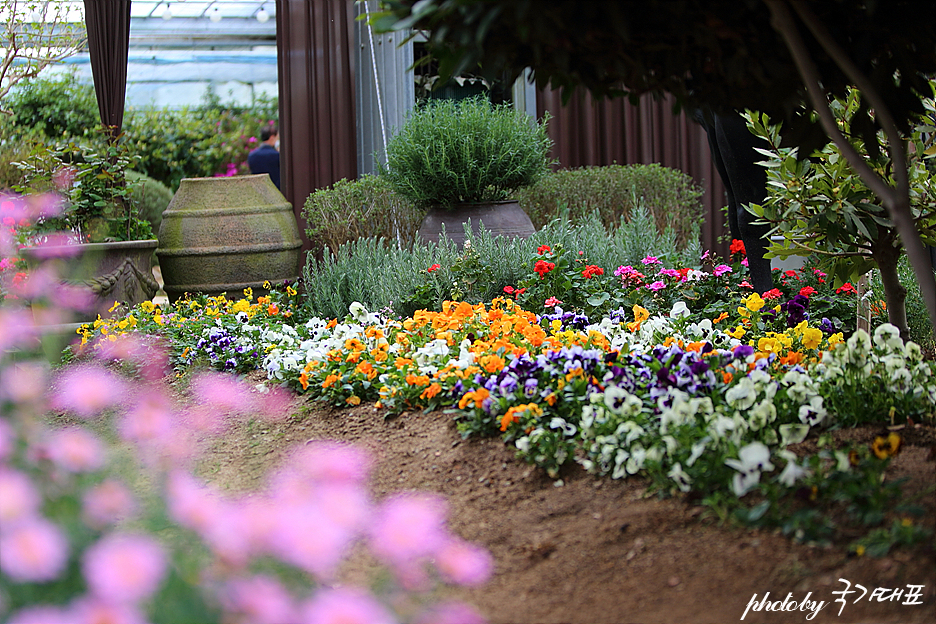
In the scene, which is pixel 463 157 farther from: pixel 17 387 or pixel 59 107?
pixel 59 107

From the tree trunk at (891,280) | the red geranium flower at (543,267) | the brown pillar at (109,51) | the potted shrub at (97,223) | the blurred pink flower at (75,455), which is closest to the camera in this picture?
the blurred pink flower at (75,455)

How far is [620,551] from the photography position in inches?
66.8

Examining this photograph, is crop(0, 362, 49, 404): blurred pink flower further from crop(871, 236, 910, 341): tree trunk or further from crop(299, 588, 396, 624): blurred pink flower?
crop(871, 236, 910, 341): tree trunk

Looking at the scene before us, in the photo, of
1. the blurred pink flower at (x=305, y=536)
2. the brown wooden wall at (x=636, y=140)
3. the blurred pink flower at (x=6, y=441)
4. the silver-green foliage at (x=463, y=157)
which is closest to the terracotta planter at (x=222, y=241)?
the silver-green foliage at (x=463, y=157)

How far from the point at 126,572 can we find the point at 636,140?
7.36 metres

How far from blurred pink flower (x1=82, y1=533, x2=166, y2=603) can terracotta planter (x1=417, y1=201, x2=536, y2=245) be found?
398cm

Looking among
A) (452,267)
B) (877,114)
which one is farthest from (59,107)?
→ (877,114)

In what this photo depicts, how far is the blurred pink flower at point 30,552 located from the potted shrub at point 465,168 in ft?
12.9

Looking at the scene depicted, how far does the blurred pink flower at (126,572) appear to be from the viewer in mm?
893

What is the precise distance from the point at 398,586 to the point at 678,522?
0.79 m

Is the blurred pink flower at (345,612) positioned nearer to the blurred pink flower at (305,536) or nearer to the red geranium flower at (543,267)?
the blurred pink flower at (305,536)

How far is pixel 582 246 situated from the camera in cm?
458

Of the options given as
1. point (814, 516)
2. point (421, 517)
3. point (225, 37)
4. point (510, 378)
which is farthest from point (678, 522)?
point (225, 37)

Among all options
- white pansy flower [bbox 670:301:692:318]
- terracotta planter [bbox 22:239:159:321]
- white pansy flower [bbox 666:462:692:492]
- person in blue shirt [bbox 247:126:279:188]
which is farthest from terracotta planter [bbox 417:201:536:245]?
person in blue shirt [bbox 247:126:279:188]
